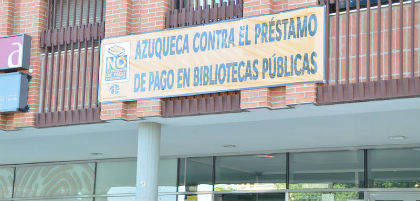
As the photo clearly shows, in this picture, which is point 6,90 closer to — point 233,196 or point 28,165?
point 233,196

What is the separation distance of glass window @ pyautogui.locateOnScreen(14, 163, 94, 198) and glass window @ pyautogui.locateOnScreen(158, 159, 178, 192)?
2.79 m

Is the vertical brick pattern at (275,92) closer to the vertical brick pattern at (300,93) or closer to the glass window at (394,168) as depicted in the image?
the vertical brick pattern at (300,93)

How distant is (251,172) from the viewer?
61.2ft

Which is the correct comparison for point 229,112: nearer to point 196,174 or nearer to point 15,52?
point 15,52

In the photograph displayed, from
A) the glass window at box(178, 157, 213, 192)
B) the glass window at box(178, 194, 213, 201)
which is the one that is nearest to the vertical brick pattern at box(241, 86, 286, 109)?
the glass window at box(178, 157, 213, 192)

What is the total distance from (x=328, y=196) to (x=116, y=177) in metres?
7.22

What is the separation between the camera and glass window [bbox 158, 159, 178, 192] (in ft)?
66.0

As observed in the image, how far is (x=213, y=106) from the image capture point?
507 inches

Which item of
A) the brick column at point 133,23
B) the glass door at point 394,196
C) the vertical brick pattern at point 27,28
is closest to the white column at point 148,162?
the brick column at point 133,23

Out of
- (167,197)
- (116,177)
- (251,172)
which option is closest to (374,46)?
(251,172)

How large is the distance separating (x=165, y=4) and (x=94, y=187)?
964 centimetres

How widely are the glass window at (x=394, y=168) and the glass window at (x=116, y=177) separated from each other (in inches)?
300

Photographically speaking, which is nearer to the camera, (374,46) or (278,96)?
(374,46)

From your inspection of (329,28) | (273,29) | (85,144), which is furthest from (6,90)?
(329,28)
